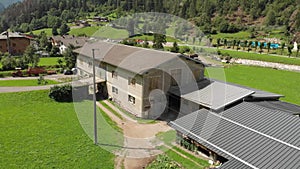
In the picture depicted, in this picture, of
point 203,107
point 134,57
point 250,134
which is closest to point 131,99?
point 134,57

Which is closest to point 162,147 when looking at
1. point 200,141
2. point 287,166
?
point 200,141

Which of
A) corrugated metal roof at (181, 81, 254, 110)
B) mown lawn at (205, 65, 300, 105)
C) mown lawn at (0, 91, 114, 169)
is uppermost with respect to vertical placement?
corrugated metal roof at (181, 81, 254, 110)

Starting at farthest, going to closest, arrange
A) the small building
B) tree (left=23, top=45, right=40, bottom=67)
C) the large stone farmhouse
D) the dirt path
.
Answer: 1. the small building
2. tree (left=23, top=45, right=40, bottom=67)
3. the dirt path
4. the large stone farmhouse

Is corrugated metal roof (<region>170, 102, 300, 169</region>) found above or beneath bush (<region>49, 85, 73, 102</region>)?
above

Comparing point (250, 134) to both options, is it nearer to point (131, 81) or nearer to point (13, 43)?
point (131, 81)

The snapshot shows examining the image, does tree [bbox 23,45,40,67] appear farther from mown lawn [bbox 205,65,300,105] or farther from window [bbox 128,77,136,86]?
mown lawn [bbox 205,65,300,105]

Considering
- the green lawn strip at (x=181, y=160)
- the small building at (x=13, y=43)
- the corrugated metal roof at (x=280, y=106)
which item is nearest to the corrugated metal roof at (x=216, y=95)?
the corrugated metal roof at (x=280, y=106)

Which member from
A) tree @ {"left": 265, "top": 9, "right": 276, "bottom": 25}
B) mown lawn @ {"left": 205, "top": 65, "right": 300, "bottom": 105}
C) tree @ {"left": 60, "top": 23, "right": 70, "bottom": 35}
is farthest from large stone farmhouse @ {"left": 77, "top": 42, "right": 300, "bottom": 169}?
tree @ {"left": 265, "top": 9, "right": 276, "bottom": 25}

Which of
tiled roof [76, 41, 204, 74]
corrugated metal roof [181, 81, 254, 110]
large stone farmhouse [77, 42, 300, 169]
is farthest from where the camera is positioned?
tiled roof [76, 41, 204, 74]
